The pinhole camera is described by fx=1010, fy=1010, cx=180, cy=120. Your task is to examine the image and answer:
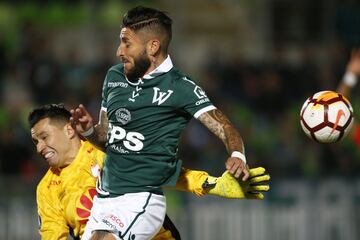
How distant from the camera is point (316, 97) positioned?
7410mm

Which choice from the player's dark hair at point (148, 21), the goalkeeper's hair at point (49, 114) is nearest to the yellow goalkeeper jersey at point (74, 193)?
the goalkeeper's hair at point (49, 114)

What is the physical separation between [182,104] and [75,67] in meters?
9.00

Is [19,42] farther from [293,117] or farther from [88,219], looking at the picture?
[88,219]

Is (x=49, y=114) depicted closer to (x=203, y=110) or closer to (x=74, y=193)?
(x=74, y=193)

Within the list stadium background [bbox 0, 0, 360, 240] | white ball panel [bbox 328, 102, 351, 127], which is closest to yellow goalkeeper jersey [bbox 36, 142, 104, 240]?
white ball panel [bbox 328, 102, 351, 127]

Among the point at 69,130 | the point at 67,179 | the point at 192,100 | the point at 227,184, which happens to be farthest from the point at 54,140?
the point at 227,184

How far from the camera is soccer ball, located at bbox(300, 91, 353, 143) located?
717 cm

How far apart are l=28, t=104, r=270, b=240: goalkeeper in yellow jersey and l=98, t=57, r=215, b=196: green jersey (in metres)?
0.33

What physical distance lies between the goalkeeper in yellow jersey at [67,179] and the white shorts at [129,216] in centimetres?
30

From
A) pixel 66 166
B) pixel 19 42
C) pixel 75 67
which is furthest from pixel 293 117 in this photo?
pixel 66 166

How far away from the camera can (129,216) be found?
6621mm

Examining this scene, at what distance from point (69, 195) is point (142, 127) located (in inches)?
33.1

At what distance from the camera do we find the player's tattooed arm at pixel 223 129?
20.7 feet

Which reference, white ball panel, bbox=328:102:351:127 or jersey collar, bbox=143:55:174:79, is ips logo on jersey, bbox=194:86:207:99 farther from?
white ball panel, bbox=328:102:351:127
